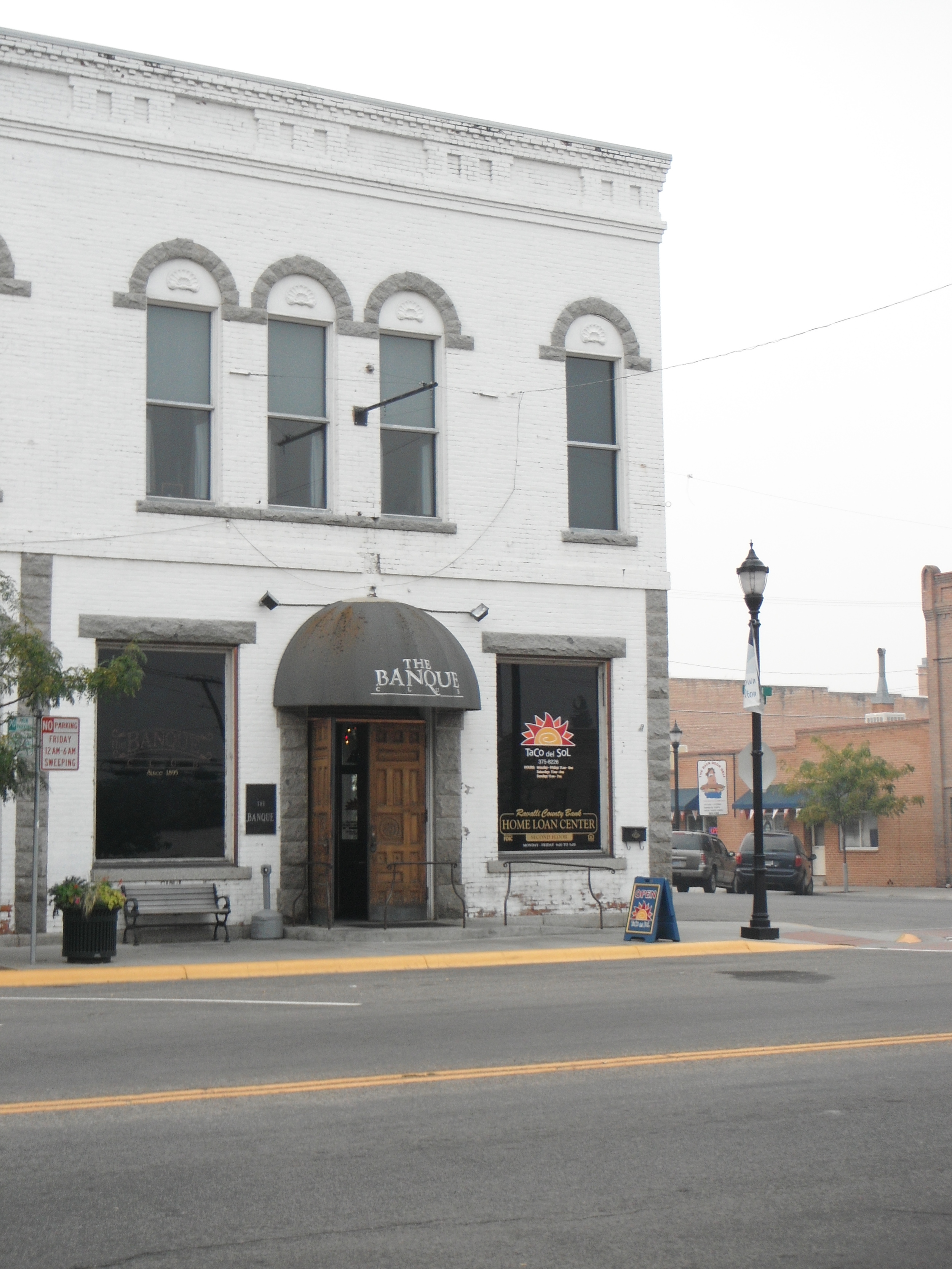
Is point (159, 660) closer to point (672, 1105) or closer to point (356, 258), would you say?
point (356, 258)

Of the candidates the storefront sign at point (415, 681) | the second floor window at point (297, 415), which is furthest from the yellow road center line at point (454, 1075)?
the second floor window at point (297, 415)

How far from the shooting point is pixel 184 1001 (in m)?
13.1

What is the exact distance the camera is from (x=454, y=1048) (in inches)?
402

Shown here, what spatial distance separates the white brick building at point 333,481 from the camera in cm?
1858

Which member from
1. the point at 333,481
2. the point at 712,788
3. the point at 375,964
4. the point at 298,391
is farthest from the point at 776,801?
the point at 375,964

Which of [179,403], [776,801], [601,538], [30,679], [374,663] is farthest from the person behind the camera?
[776,801]

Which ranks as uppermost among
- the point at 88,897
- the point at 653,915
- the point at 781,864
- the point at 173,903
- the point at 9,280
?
the point at 9,280

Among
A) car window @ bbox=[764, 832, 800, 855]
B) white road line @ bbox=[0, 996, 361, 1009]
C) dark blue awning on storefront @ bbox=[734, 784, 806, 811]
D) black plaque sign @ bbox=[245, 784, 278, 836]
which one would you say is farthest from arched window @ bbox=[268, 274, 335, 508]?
dark blue awning on storefront @ bbox=[734, 784, 806, 811]

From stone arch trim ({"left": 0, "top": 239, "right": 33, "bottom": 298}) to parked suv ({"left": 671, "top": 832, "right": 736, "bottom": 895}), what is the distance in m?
24.3

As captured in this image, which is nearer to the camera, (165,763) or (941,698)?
(165,763)

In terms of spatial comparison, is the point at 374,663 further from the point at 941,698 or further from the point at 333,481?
the point at 941,698

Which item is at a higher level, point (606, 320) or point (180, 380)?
point (606, 320)

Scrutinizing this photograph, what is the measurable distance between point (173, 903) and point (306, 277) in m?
8.37

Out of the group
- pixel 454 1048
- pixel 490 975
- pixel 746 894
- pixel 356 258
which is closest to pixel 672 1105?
pixel 454 1048
